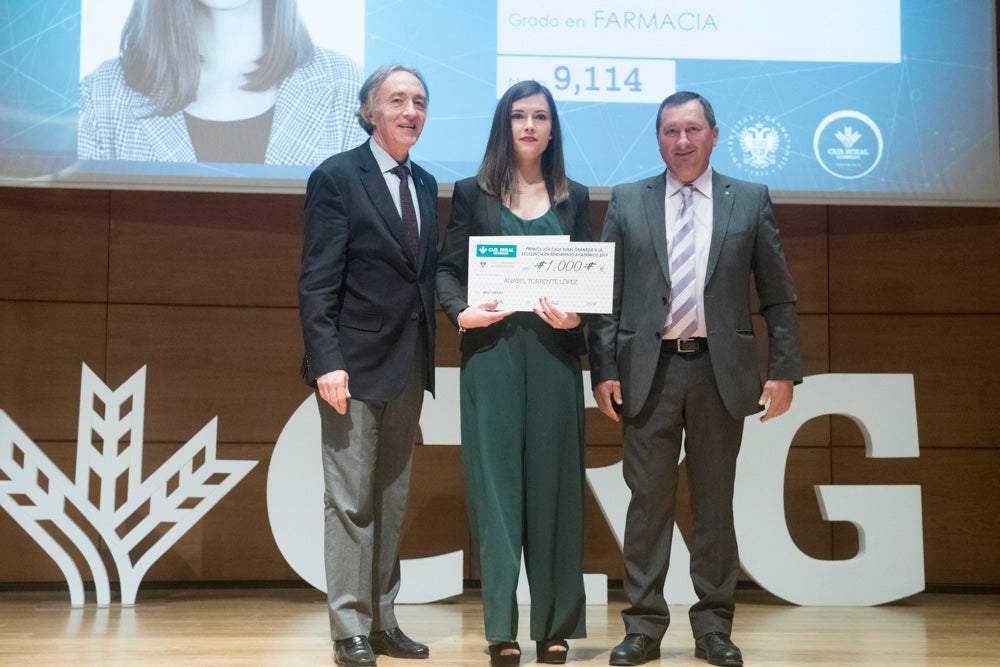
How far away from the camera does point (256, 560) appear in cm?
393

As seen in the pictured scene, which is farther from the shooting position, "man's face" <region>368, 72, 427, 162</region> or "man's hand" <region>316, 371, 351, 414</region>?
"man's face" <region>368, 72, 427, 162</region>

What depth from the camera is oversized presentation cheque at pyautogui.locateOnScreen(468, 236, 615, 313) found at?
2.46m

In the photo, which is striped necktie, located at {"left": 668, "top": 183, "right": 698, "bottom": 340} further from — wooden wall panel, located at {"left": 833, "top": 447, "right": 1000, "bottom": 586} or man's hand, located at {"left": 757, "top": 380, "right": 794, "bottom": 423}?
wooden wall panel, located at {"left": 833, "top": 447, "right": 1000, "bottom": 586}

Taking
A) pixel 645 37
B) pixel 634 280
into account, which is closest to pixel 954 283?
pixel 645 37

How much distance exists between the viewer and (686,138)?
8.74 ft

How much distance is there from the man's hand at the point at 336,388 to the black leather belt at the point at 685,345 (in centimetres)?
86

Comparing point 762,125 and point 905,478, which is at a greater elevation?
point 762,125

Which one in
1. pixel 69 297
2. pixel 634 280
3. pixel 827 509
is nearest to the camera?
pixel 634 280

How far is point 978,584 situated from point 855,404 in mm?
1043

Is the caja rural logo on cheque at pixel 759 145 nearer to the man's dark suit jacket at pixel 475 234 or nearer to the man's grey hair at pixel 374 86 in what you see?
the man's dark suit jacket at pixel 475 234

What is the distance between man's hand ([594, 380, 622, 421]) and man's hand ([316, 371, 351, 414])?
68cm

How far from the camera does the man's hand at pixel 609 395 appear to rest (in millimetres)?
2619

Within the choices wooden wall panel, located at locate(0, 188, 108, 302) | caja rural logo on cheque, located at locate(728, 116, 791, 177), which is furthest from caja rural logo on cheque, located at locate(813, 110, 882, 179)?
wooden wall panel, located at locate(0, 188, 108, 302)

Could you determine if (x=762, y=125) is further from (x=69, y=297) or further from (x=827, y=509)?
(x=69, y=297)
